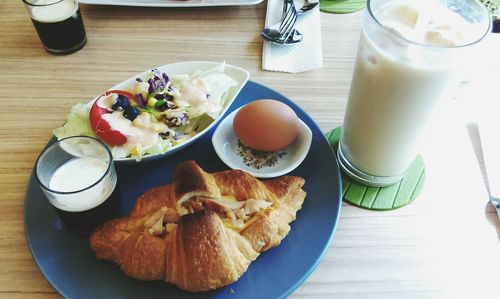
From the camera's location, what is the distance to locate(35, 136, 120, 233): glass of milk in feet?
2.74

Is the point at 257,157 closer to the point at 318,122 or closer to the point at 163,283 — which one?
the point at 318,122

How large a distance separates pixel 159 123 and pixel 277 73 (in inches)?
15.9

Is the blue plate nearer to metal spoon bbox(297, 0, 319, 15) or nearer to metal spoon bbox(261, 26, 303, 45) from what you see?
metal spoon bbox(261, 26, 303, 45)

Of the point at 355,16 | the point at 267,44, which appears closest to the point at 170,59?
the point at 267,44

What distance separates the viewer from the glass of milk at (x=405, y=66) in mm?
780

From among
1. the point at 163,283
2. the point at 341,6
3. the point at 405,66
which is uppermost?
the point at 405,66

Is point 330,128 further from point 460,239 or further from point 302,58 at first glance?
point 460,239

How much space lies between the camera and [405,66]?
2.58 feet

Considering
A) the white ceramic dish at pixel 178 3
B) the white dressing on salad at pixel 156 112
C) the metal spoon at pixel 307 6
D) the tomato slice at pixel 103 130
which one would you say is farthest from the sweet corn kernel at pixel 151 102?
the metal spoon at pixel 307 6

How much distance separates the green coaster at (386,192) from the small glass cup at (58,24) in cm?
86

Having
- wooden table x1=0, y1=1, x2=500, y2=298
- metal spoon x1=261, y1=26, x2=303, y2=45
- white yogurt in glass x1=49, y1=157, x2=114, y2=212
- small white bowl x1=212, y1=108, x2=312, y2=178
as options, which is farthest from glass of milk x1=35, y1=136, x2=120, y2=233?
metal spoon x1=261, y1=26, x2=303, y2=45

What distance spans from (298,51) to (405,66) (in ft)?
1.92

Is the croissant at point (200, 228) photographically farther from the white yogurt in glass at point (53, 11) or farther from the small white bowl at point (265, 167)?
the white yogurt in glass at point (53, 11)

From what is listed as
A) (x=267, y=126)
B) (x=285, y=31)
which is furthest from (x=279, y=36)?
(x=267, y=126)
